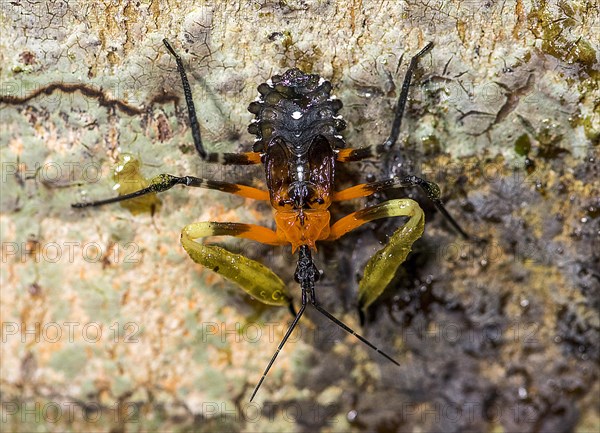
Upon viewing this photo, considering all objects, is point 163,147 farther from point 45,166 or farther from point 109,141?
point 45,166

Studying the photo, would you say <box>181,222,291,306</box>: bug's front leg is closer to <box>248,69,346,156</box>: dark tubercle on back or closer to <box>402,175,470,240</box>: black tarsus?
<box>248,69,346,156</box>: dark tubercle on back

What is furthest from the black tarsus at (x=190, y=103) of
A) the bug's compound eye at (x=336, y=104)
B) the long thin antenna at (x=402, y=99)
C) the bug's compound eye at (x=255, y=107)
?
the long thin antenna at (x=402, y=99)

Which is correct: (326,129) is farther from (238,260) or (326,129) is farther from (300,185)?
(238,260)

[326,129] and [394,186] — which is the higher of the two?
[326,129]

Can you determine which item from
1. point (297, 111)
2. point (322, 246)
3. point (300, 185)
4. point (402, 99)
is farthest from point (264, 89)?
point (322, 246)

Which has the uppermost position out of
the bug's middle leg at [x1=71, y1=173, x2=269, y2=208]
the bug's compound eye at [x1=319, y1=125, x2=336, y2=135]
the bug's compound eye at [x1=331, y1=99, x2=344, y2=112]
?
the bug's compound eye at [x1=331, y1=99, x2=344, y2=112]

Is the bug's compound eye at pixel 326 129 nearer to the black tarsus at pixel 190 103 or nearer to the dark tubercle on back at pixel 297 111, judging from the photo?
the dark tubercle on back at pixel 297 111

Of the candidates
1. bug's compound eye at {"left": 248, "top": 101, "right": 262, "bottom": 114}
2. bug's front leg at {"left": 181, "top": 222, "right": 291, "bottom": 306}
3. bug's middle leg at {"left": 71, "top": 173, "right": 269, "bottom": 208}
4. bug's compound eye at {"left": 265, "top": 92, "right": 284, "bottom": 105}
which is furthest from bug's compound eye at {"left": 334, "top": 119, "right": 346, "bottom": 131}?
bug's front leg at {"left": 181, "top": 222, "right": 291, "bottom": 306}
